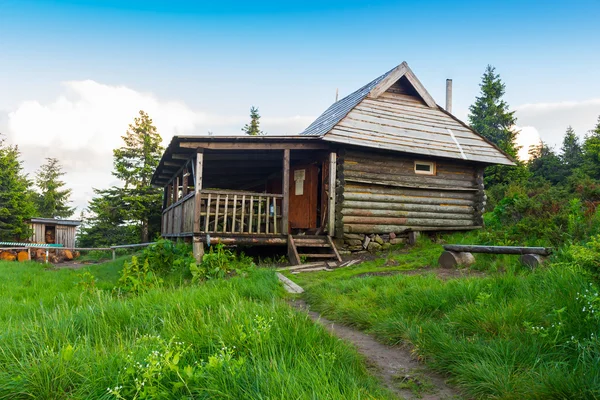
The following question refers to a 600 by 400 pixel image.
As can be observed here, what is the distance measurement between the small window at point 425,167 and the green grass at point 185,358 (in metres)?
11.0

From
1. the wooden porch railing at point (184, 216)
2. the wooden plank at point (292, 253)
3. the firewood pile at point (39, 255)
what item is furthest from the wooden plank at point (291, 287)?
the firewood pile at point (39, 255)

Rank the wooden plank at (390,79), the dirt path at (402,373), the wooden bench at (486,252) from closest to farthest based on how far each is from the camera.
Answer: the dirt path at (402,373), the wooden bench at (486,252), the wooden plank at (390,79)

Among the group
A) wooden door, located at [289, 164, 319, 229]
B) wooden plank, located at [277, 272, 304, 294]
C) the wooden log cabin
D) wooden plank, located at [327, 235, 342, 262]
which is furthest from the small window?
wooden plank, located at [277, 272, 304, 294]

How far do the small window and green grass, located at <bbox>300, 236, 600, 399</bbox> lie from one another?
893cm

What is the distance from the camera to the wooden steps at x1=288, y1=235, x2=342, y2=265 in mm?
10453

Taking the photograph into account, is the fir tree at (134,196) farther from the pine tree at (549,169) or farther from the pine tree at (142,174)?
the pine tree at (549,169)

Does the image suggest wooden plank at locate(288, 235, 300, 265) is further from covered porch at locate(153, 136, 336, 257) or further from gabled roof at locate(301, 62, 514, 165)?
gabled roof at locate(301, 62, 514, 165)

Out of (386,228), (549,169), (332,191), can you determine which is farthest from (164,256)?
(549,169)

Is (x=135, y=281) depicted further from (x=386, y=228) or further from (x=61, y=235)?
(x=61, y=235)

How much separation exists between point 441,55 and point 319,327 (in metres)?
10.4

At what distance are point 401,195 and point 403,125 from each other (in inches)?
99.9

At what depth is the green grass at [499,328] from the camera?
2.44 meters

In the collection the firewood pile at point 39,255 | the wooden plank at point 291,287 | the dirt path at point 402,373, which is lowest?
the firewood pile at point 39,255

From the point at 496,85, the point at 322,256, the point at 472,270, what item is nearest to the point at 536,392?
the point at 472,270
